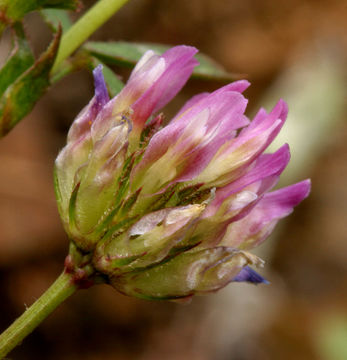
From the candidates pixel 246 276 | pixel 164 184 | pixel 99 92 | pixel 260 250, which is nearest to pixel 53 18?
pixel 99 92

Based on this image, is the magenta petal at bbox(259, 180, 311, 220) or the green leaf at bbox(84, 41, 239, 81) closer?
the magenta petal at bbox(259, 180, 311, 220)

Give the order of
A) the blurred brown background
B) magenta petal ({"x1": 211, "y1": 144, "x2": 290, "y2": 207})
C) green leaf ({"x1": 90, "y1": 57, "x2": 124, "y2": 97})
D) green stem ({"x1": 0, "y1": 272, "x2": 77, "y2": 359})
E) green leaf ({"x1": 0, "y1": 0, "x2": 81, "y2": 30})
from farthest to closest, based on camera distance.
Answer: the blurred brown background
green leaf ({"x1": 90, "y1": 57, "x2": 124, "y2": 97})
green leaf ({"x1": 0, "y1": 0, "x2": 81, "y2": 30})
magenta petal ({"x1": 211, "y1": 144, "x2": 290, "y2": 207})
green stem ({"x1": 0, "y1": 272, "x2": 77, "y2": 359})

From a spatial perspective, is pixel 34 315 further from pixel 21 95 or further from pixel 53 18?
pixel 53 18

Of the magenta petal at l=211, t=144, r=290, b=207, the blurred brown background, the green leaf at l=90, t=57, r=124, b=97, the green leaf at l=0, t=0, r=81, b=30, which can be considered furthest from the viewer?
the blurred brown background

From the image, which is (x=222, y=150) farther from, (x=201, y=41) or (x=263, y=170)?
(x=201, y=41)

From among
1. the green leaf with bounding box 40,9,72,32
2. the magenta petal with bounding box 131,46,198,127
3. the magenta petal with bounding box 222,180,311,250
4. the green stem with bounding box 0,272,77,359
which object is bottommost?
the green stem with bounding box 0,272,77,359

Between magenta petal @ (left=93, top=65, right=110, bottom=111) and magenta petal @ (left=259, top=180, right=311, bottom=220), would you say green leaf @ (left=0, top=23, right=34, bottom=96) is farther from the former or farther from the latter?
magenta petal @ (left=259, top=180, right=311, bottom=220)

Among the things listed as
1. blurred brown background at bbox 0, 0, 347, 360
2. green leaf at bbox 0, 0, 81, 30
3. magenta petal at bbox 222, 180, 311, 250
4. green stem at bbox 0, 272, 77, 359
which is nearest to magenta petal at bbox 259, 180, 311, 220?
magenta petal at bbox 222, 180, 311, 250
